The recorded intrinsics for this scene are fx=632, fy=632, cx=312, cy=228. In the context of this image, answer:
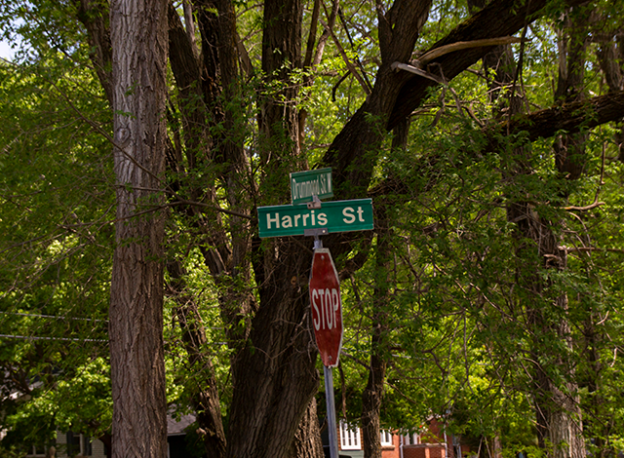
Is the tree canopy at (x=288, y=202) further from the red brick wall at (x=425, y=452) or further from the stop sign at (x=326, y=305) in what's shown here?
the red brick wall at (x=425, y=452)

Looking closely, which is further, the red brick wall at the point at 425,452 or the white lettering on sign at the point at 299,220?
the red brick wall at the point at 425,452

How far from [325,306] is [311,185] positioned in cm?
80

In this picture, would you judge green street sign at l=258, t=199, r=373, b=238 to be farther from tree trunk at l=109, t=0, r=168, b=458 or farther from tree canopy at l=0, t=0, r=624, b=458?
tree trunk at l=109, t=0, r=168, b=458

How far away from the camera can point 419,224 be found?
625 centimetres

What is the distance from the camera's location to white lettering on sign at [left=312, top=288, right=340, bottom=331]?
12.4 feet

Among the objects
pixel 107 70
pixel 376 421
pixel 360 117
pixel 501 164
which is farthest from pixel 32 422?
pixel 501 164

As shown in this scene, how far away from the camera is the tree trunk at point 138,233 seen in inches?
270

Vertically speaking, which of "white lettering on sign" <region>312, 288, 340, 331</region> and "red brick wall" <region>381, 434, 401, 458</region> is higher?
"white lettering on sign" <region>312, 288, 340, 331</region>

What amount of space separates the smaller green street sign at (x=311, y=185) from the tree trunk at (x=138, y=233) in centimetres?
A: 291

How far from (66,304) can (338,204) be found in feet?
22.7

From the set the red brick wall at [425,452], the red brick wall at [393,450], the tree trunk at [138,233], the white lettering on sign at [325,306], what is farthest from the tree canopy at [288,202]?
the red brick wall at [393,450]

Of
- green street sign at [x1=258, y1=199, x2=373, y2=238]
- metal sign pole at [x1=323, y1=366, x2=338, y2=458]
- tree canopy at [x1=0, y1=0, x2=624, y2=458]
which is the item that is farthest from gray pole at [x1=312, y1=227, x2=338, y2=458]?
tree canopy at [x1=0, y1=0, x2=624, y2=458]

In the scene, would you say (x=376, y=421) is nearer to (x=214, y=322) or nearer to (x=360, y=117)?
(x=214, y=322)

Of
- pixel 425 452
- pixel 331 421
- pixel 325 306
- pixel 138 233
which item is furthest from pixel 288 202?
pixel 425 452
